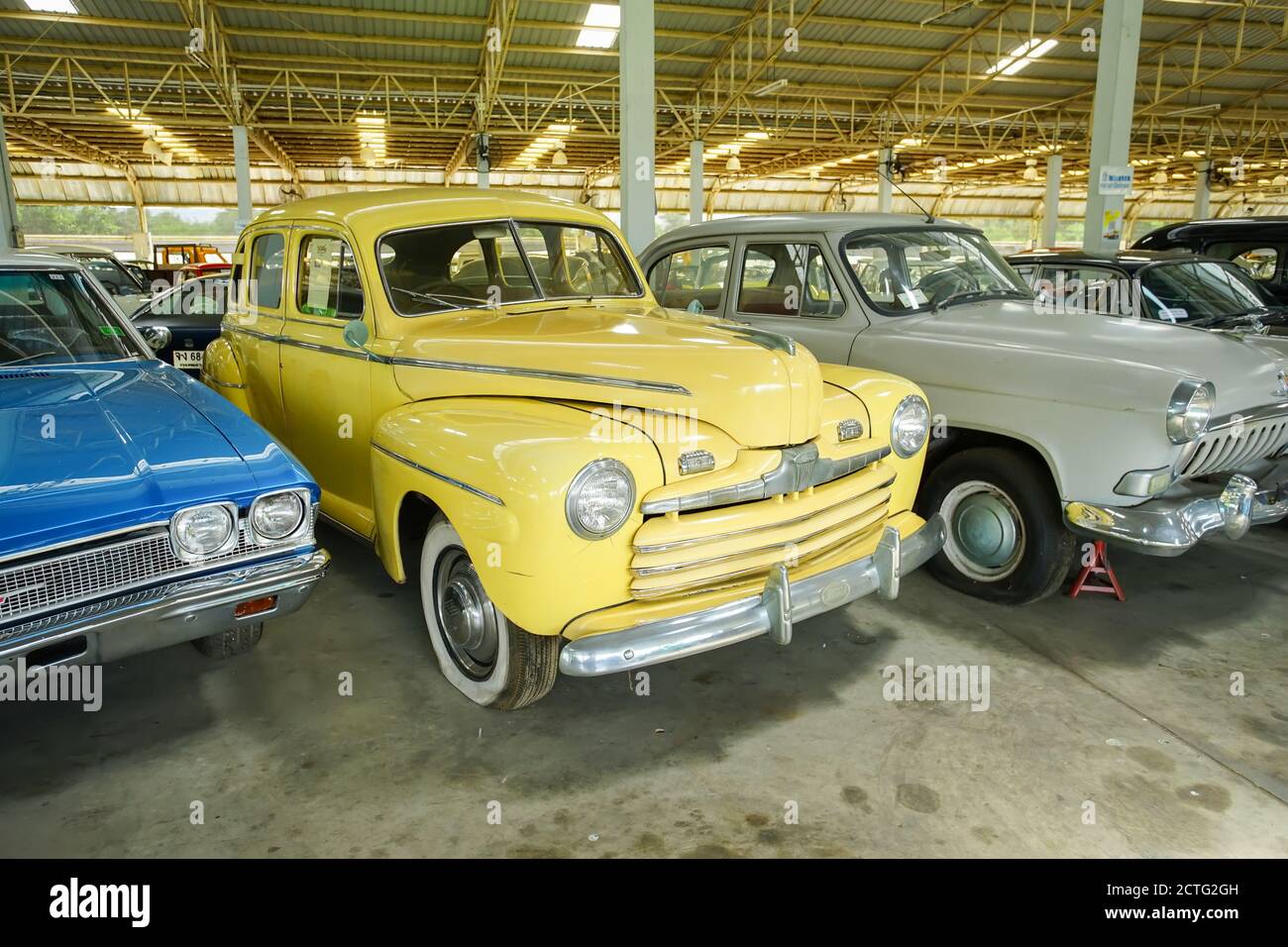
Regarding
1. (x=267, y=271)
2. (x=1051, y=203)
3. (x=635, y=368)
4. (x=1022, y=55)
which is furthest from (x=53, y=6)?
(x=1051, y=203)

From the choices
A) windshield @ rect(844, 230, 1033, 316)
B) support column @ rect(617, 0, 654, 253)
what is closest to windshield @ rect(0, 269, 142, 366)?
windshield @ rect(844, 230, 1033, 316)

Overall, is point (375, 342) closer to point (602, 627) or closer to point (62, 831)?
point (602, 627)

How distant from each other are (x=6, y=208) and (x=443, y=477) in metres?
10.5

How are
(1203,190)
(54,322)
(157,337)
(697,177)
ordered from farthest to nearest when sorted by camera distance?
(1203,190) → (697,177) → (157,337) → (54,322)

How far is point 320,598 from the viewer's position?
167 inches

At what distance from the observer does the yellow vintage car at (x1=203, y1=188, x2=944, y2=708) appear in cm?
269

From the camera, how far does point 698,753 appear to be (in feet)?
9.72

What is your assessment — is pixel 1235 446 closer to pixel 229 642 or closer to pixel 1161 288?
pixel 1161 288

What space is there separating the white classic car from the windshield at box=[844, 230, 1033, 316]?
11 mm

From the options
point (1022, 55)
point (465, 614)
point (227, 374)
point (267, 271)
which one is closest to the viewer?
point (465, 614)

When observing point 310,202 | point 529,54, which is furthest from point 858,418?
point 529,54

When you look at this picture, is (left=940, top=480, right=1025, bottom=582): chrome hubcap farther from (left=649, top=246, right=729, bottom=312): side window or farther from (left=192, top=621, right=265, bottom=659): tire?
(left=192, top=621, right=265, bottom=659): tire

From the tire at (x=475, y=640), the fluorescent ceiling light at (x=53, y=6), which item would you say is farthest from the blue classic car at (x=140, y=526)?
the fluorescent ceiling light at (x=53, y=6)

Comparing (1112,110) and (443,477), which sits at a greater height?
(1112,110)
